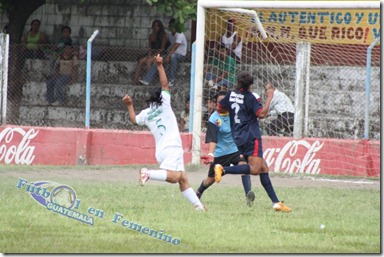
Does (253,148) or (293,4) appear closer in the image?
(253,148)

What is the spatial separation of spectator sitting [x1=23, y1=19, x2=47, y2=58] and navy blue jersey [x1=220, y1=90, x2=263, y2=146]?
398 inches

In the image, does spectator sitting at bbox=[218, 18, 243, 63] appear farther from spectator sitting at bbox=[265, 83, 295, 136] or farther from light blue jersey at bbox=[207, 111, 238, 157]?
light blue jersey at bbox=[207, 111, 238, 157]

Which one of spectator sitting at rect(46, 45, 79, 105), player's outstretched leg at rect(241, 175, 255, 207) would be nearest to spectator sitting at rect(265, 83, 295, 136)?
spectator sitting at rect(46, 45, 79, 105)

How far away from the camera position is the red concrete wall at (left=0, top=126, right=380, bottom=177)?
1792 centimetres

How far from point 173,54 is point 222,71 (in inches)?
103

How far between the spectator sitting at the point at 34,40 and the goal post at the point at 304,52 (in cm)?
503

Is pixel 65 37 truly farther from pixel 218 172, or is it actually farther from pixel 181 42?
pixel 218 172

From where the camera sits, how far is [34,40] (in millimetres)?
22750

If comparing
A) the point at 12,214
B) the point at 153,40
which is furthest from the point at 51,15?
the point at 12,214

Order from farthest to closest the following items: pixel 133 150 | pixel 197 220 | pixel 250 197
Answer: pixel 133 150, pixel 250 197, pixel 197 220

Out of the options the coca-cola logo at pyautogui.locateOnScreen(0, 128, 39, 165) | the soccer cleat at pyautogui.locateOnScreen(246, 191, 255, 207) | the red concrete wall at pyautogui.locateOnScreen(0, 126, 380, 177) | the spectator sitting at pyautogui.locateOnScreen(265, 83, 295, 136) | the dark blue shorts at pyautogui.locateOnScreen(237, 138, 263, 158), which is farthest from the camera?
the coca-cola logo at pyautogui.locateOnScreen(0, 128, 39, 165)

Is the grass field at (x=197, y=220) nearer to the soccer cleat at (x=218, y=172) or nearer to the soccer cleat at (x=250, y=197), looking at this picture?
the soccer cleat at (x=250, y=197)

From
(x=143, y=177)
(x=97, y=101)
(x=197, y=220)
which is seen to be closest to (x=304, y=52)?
(x=97, y=101)

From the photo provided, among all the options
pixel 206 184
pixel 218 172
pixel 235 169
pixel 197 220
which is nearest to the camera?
pixel 197 220
